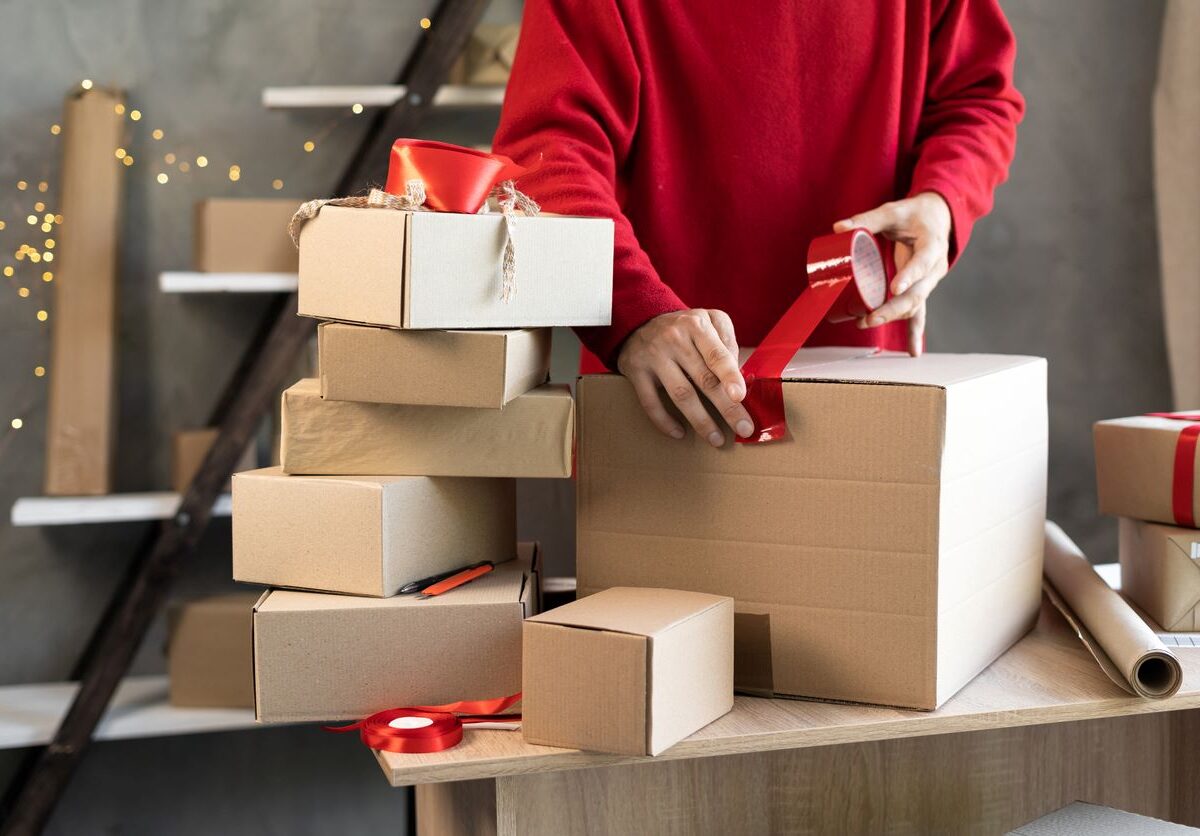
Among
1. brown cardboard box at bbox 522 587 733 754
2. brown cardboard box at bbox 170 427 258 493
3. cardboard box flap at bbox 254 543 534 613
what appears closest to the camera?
brown cardboard box at bbox 522 587 733 754

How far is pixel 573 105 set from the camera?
1.17 m

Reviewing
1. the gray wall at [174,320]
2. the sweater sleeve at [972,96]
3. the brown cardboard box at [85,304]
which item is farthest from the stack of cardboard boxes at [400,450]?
the gray wall at [174,320]

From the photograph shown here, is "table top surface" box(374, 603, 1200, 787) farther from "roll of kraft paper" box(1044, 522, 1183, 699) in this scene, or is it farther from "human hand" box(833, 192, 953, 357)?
"human hand" box(833, 192, 953, 357)

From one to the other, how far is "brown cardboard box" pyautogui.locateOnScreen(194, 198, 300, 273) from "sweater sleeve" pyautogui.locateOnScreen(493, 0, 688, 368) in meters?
0.97

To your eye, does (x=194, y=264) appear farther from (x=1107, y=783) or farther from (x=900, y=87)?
(x=1107, y=783)

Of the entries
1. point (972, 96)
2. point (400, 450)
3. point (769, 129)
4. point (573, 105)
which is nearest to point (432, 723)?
point (400, 450)

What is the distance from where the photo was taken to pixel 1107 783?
3.65 feet

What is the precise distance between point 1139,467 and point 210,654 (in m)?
1.59

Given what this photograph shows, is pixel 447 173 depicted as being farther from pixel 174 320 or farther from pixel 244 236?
pixel 174 320

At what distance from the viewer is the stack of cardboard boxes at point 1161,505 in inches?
41.4

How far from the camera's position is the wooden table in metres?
0.82

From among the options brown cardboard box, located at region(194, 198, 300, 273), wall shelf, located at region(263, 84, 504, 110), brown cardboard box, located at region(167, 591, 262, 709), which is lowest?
brown cardboard box, located at region(167, 591, 262, 709)

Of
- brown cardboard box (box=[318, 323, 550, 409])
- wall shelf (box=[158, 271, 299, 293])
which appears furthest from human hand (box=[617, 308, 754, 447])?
wall shelf (box=[158, 271, 299, 293])

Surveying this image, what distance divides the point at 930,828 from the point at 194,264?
1710 mm
